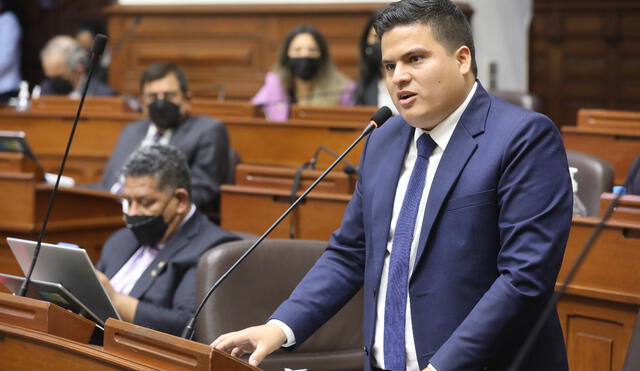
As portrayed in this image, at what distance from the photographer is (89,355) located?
1497 mm

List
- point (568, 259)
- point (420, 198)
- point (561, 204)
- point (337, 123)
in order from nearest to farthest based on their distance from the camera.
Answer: point (561, 204)
point (420, 198)
point (568, 259)
point (337, 123)

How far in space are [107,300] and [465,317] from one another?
37.6 inches

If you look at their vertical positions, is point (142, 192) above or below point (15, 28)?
below

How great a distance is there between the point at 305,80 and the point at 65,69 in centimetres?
157

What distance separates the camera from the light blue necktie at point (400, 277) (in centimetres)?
157

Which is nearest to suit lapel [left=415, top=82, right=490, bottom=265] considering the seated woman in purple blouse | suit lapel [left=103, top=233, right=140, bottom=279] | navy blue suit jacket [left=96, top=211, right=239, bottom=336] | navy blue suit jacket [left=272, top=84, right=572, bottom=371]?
navy blue suit jacket [left=272, top=84, right=572, bottom=371]

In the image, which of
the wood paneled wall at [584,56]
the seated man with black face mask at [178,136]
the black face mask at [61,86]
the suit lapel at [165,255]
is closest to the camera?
the suit lapel at [165,255]

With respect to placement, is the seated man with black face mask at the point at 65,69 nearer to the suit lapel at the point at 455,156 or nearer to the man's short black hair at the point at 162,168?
the man's short black hair at the point at 162,168

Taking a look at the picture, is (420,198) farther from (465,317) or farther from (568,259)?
(568,259)

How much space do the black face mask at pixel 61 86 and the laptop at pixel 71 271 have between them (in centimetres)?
332

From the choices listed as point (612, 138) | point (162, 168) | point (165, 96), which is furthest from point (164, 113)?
point (612, 138)

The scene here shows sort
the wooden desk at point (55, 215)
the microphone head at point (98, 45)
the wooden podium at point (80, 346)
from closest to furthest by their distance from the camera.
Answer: the wooden podium at point (80, 346)
the microphone head at point (98, 45)
the wooden desk at point (55, 215)

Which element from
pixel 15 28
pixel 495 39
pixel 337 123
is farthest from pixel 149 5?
pixel 337 123

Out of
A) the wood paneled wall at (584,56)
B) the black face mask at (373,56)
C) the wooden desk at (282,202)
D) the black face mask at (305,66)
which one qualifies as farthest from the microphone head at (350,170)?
the wood paneled wall at (584,56)
